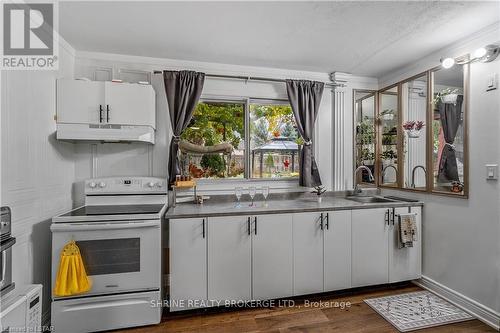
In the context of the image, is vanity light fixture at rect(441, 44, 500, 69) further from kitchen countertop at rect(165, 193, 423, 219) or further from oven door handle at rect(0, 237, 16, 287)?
oven door handle at rect(0, 237, 16, 287)

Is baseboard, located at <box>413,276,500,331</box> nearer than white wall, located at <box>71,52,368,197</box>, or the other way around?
baseboard, located at <box>413,276,500,331</box>

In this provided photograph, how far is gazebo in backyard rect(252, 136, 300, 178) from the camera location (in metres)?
3.08

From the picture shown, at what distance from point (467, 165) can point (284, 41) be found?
2.01 meters

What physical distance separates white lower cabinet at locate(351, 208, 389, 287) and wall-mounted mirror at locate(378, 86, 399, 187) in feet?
2.51

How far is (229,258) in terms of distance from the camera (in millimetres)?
2232

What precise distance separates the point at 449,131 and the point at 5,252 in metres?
3.60

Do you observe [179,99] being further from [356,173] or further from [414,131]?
[414,131]

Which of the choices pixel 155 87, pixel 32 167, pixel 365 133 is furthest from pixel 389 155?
pixel 32 167

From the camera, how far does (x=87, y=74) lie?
8.40 feet

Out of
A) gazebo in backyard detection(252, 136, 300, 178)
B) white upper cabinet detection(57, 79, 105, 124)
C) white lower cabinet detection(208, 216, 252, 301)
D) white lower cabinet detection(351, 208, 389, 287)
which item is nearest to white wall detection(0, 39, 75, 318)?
white upper cabinet detection(57, 79, 105, 124)

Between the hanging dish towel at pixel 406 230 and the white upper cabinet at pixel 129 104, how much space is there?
8.96 ft

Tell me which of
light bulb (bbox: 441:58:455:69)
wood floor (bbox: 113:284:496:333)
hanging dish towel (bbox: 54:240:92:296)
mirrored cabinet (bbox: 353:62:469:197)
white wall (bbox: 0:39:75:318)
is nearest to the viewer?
white wall (bbox: 0:39:75:318)

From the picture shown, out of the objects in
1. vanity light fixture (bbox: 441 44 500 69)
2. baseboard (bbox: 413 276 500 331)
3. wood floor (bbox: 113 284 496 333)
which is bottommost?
wood floor (bbox: 113 284 496 333)

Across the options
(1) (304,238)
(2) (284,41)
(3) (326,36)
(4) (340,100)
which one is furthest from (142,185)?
(4) (340,100)
